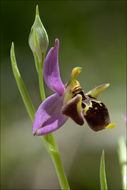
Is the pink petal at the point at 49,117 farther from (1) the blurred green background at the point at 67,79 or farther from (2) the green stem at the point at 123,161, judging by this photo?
(1) the blurred green background at the point at 67,79

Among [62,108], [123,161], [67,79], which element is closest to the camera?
[62,108]

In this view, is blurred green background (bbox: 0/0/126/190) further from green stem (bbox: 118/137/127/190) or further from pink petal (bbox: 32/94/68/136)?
pink petal (bbox: 32/94/68/136)

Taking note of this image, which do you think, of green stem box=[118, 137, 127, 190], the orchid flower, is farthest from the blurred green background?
the orchid flower

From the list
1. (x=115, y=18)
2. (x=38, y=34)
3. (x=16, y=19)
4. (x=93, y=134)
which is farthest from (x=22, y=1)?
(x=38, y=34)

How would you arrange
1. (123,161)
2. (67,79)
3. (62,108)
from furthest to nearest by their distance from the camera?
(67,79), (123,161), (62,108)

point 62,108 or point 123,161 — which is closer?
point 62,108

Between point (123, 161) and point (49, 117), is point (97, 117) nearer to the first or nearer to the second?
point (49, 117)

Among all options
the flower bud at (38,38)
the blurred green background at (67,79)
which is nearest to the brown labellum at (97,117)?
the flower bud at (38,38)

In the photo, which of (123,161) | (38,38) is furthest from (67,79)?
(38,38)
